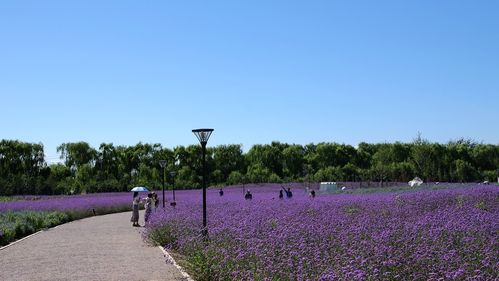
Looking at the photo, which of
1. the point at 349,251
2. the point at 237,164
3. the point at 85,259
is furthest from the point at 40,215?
the point at 237,164

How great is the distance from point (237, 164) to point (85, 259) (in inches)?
2925

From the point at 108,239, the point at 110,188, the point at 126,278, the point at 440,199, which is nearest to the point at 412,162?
the point at 110,188

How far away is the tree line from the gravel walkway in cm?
5241

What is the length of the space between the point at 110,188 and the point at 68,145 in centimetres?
1302

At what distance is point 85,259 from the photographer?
45.9ft

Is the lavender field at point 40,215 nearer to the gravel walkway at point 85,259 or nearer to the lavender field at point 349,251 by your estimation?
the gravel walkway at point 85,259

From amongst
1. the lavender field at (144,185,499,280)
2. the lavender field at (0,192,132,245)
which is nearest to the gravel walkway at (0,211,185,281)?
the lavender field at (0,192,132,245)

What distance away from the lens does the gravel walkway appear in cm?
1147

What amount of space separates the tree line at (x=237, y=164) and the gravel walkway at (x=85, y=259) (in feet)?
172

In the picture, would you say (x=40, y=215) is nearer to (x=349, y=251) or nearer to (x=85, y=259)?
(x=85, y=259)

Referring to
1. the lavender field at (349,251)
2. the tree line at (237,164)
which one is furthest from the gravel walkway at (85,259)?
the tree line at (237,164)

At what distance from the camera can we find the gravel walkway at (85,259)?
452 inches

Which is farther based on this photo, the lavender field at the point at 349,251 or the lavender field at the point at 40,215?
the lavender field at the point at 40,215

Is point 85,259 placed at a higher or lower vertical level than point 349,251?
lower
